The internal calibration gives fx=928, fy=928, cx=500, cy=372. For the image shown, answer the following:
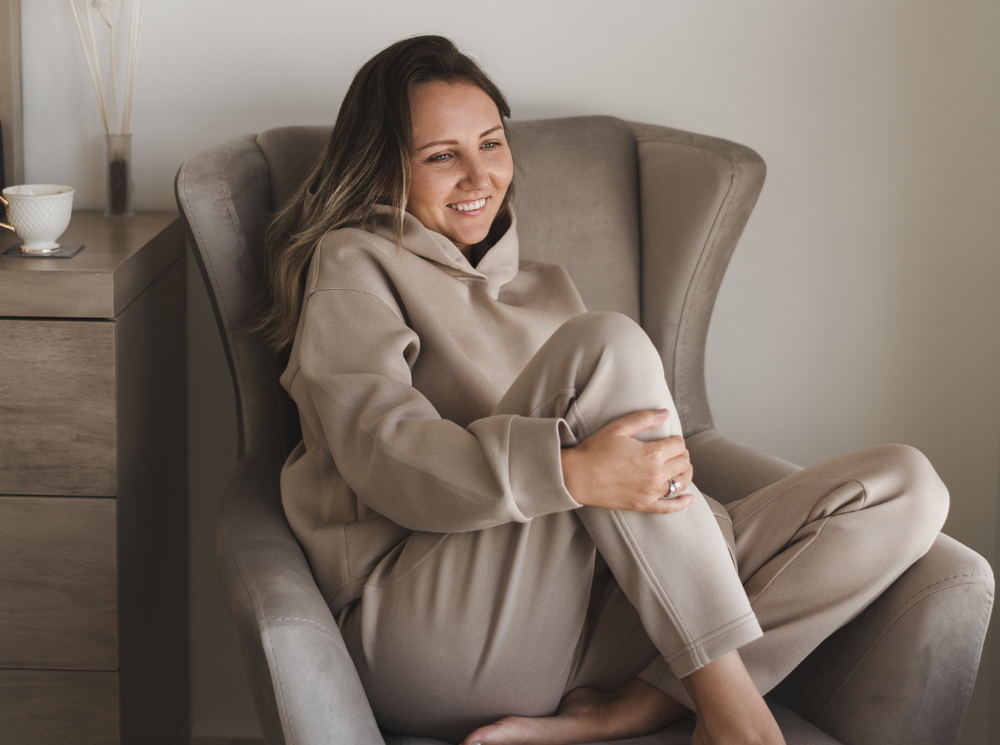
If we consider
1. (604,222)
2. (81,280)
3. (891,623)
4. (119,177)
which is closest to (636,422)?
(891,623)

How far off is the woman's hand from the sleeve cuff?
0.05 ft

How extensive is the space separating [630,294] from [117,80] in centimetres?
94

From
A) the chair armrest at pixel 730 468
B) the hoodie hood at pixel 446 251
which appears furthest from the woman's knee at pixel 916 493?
the hoodie hood at pixel 446 251

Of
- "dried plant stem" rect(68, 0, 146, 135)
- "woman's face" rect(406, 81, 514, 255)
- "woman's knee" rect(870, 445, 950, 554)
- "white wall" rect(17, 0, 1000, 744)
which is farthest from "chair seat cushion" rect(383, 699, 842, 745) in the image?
"dried plant stem" rect(68, 0, 146, 135)

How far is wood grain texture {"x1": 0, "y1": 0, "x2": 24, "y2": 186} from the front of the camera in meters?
1.51

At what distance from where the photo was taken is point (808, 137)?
5.41 feet

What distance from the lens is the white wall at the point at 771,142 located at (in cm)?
158

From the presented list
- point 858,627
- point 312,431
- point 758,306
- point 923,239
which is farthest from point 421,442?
point 923,239

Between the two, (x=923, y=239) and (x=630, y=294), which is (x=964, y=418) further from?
(x=630, y=294)

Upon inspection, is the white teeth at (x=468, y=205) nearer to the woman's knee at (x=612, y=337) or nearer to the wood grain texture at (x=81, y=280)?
the woman's knee at (x=612, y=337)

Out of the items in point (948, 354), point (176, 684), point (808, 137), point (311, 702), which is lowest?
point (176, 684)

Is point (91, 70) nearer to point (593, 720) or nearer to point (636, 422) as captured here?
point (636, 422)

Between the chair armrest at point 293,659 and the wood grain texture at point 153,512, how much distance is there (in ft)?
→ 1.34

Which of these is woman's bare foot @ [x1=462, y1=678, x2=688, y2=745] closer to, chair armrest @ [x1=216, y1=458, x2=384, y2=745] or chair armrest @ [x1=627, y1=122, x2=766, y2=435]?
chair armrest @ [x1=216, y1=458, x2=384, y2=745]
